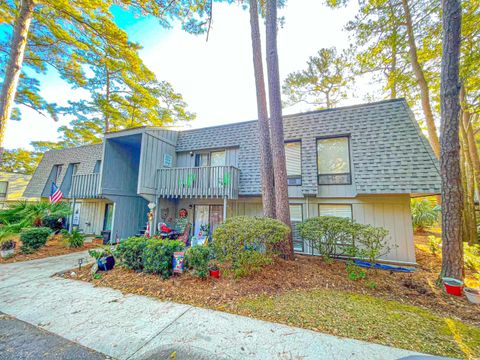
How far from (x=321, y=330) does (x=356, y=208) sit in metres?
5.54

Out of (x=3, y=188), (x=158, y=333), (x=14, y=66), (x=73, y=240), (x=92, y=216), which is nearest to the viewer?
(x=158, y=333)

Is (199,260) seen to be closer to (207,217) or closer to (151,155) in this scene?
(207,217)

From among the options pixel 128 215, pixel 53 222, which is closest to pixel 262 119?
pixel 128 215

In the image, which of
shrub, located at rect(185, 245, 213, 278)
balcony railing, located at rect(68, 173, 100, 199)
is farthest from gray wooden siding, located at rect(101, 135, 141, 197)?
shrub, located at rect(185, 245, 213, 278)

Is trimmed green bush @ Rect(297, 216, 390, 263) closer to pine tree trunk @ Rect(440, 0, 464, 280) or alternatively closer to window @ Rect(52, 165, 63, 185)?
pine tree trunk @ Rect(440, 0, 464, 280)

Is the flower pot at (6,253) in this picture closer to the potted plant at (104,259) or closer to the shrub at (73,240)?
the shrub at (73,240)

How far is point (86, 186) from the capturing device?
1041 cm

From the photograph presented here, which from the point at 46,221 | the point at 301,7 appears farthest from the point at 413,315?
the point at 46,221

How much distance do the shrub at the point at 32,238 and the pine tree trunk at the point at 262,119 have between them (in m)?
8.71

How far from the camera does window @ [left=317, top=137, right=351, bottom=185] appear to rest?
7.53 metres

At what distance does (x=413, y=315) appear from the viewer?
3.22 m

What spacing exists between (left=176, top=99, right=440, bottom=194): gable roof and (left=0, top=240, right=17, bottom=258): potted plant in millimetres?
8611

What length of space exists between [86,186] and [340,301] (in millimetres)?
12506

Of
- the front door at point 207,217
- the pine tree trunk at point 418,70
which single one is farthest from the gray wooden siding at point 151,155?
the pine tree trunk at point 418,70
